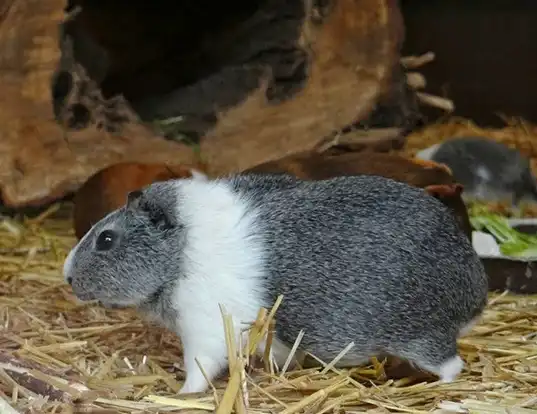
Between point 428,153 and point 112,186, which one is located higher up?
point 112,186

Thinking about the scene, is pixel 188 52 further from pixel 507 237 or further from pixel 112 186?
pixel 507 237

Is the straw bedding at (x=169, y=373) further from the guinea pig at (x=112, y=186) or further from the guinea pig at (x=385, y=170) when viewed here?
the guinea pig at (x=385, y=170)

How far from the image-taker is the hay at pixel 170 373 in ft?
6.82

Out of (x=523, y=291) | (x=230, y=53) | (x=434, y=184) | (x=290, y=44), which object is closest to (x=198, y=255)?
(x=434, y=184)

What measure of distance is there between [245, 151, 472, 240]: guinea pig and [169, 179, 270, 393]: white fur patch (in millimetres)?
874

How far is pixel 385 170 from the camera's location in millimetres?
3201

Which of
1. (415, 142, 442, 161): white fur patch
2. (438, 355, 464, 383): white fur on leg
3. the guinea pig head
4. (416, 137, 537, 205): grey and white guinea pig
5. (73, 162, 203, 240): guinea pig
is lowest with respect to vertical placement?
(416, 137, 537, 205): grey and white guinea pig

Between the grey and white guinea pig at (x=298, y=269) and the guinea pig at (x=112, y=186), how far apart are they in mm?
911

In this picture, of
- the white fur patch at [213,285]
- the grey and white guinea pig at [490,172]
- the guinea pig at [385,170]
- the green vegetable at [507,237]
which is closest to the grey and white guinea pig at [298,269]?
the white fur patch at [213,285]

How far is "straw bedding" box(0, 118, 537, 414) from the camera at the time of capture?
2078 millimetres

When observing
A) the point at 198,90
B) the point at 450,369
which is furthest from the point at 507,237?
the point at 198,90

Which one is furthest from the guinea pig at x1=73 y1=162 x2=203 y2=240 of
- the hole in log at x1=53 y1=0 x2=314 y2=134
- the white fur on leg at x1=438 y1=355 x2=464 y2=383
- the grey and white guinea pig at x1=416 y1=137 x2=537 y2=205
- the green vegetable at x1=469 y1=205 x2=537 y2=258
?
the grey and white guinea pig at x1=416 y1=137 x2=537 y2=205

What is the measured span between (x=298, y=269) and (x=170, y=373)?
0.53 m

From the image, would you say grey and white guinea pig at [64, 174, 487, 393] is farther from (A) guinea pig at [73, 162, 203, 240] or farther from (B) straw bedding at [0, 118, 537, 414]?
(A) guinea pig at [73, 162, 203, 240]
